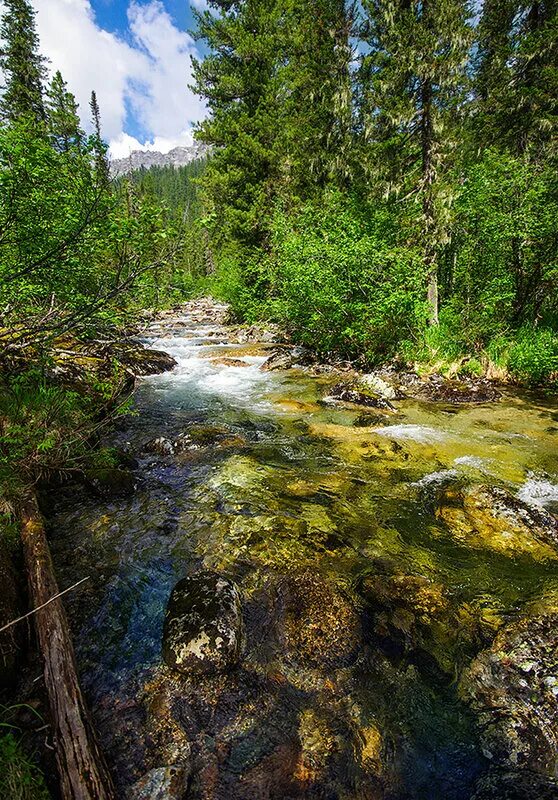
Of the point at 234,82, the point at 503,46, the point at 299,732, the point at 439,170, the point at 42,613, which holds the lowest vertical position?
the point at 299,732

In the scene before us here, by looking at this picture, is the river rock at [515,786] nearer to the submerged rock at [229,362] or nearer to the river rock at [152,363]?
the river rock at [152,363]

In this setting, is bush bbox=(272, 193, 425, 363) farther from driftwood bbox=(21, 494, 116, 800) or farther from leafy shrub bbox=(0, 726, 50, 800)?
leafy shrub bbox=(0, 726, 50, 800)

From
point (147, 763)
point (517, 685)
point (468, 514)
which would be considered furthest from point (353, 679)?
point (468, 514)

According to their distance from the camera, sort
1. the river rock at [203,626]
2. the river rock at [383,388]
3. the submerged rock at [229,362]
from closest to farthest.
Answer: the river rock at [203,626]
the river rock at [383,388]
the submerged rock at [229,362]

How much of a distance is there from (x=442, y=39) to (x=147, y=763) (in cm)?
1626

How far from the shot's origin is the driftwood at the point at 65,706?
1887mm

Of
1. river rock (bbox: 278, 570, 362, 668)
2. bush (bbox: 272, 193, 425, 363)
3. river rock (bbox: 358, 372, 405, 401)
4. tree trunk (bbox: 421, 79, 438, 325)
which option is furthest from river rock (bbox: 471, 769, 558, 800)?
tree trunk (bbox: 421, 79, 438, 325)

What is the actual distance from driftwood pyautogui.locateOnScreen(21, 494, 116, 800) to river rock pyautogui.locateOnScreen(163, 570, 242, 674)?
0.85 m

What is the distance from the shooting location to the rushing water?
2.55m

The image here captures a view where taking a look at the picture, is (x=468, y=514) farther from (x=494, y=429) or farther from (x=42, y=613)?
(x=42, y=613)

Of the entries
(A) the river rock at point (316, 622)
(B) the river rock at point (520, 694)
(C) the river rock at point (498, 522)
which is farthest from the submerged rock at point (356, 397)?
(B) the river rock at point (520, 694)

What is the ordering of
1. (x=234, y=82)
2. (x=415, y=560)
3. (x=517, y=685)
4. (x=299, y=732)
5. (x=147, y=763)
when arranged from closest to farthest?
(x=147, y=763), (x=299, y=732), (x=517, y=685), (x=415, y=560), (x=234, y=82)

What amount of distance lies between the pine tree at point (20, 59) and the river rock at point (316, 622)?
3108 cm

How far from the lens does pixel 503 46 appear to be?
557 inches
